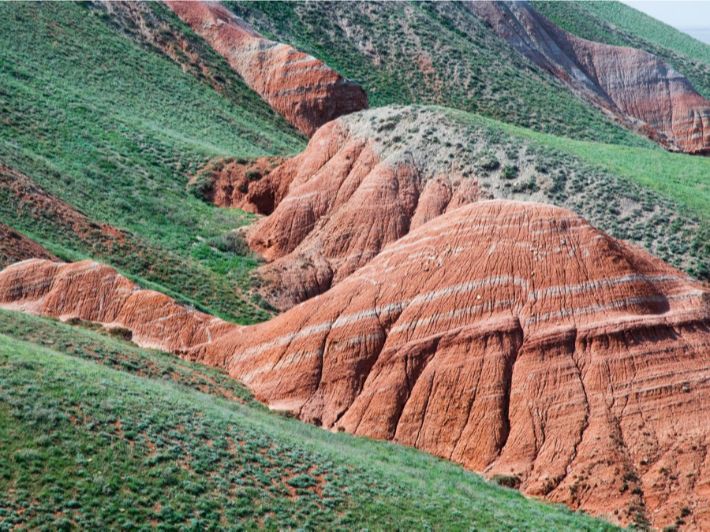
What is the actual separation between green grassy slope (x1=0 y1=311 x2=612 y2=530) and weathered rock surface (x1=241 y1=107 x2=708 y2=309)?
60.2ft

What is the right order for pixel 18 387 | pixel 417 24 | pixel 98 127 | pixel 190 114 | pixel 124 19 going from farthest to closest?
pixel 417 24, pixel 124 19, pixel 190 114, pixel 98 127, pixel 18 387

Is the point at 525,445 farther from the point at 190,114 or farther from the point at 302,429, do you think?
the point at 190,114

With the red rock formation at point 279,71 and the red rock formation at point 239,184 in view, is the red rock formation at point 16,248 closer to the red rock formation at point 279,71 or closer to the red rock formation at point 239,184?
the red rock formation at point 239,184

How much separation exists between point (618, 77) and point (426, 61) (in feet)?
77.4

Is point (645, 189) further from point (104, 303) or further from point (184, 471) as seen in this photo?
point (184, 471)

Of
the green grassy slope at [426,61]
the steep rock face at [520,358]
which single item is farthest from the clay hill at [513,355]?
the green grassy slope at [426,61]

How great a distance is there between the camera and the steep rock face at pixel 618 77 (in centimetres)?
10794

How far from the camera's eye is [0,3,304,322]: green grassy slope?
5525cm

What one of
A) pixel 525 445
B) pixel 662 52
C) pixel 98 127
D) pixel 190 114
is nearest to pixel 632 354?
pixel 525 445

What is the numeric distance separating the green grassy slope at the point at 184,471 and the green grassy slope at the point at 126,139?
17.0m

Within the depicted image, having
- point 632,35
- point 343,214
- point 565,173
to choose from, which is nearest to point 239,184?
point 343,214

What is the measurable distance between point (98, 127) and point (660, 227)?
31.1m

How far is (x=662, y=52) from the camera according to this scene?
129 meters

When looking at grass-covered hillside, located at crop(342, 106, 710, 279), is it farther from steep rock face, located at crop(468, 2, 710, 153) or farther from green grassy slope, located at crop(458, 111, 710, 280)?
steep rock face, located at crop(468, 2, 710, 153)
